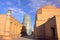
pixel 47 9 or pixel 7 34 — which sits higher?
pixel 47 9

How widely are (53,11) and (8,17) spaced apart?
10625 mm

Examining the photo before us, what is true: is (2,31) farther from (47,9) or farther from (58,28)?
(58,28)

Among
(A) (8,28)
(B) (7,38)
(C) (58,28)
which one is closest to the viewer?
(C) (58,28)

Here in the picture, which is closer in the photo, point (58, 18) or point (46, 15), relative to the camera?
point (58, 18)

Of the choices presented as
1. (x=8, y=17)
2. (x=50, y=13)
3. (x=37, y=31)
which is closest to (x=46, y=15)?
(x=50, y=13)

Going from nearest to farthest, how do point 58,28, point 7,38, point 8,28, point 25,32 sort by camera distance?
point 58,28 < point 7,38 < point 8,28 < point 25,32

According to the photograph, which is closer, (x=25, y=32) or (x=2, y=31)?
(x=2, y=31)

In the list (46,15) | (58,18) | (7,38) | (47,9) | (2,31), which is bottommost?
(7,38)

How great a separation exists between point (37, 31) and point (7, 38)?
6.66m

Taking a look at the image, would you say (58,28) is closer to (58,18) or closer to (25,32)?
(58,18)

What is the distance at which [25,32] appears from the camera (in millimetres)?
40312

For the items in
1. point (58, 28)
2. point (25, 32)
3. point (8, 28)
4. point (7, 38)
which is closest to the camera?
point (58, 28)

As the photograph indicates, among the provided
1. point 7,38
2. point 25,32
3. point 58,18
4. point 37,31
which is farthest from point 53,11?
point 25,32

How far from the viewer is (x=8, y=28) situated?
921 inches
